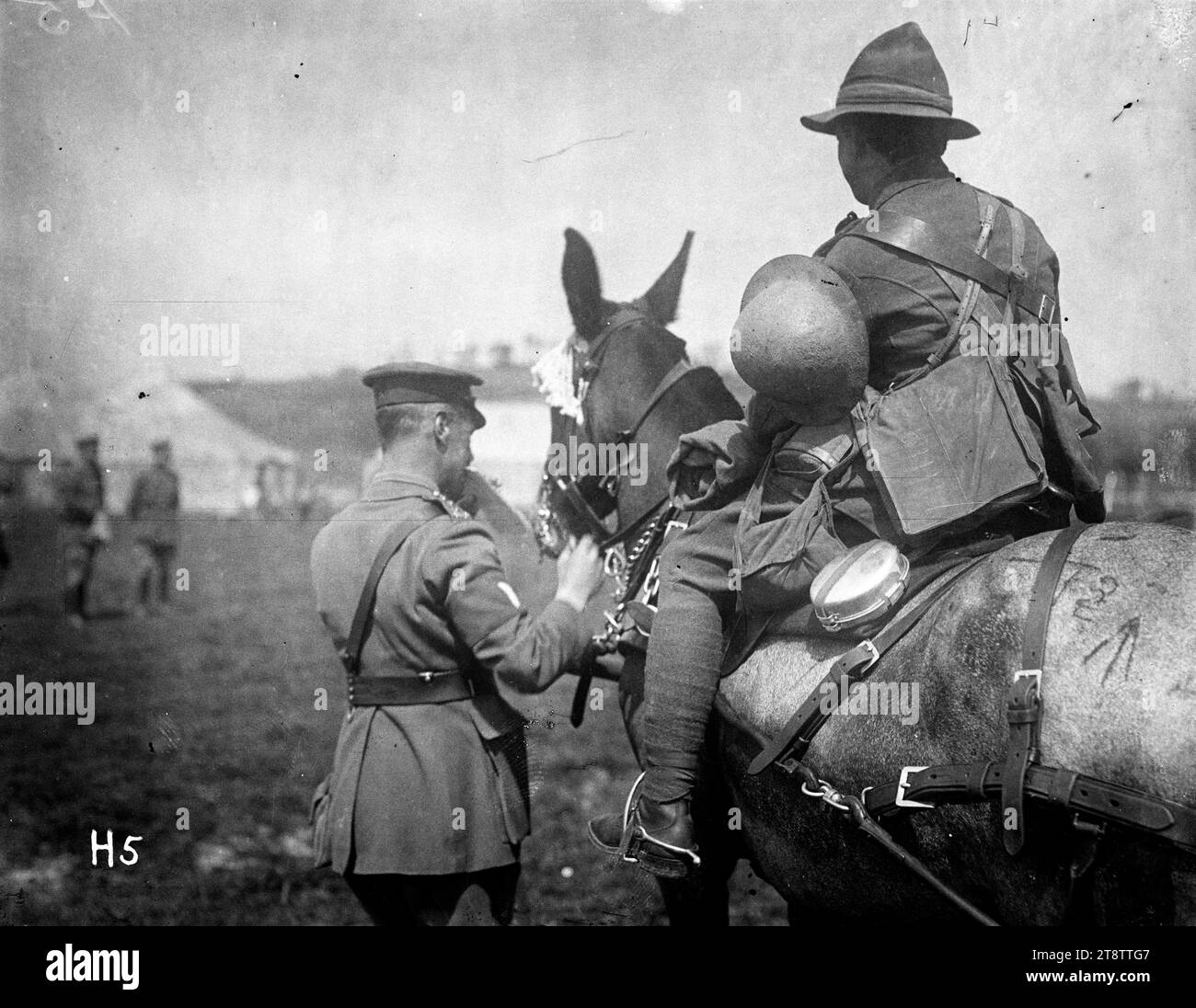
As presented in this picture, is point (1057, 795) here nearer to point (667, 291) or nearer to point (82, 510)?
point (667, 291)

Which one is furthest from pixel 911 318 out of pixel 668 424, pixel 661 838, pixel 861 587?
pixel 661 838

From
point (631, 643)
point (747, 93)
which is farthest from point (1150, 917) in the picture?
point (747, 93)

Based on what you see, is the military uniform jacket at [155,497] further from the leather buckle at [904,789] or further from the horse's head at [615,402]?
the leather buckle at [904,789]

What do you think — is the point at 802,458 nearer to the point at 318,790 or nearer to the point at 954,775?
the point at 954,775

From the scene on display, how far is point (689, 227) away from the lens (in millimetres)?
4730

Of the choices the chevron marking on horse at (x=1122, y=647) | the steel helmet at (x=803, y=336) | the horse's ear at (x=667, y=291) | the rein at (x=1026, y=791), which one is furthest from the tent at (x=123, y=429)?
the chevron marking on horse at (x=1122, y=647)

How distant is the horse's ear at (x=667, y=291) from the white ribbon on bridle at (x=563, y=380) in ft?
1.31

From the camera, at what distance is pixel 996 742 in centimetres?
268

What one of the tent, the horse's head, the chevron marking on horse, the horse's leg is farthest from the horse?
the tent

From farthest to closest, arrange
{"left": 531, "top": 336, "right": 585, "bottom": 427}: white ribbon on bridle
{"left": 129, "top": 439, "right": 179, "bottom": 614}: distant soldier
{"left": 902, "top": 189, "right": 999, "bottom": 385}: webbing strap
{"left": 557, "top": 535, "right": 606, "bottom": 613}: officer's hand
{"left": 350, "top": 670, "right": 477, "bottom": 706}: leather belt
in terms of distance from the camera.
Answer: {"left": 129, "top": 439, "right": 179, "bottom": 614}: distant soldier → {"left": 531, "top": 336, "right": 585, "bottom": 427}: white ribbon on bridle → {"left": 557, "top": 535, "right": 606, "bottom": 613}: officer's hand → {"left": 350, "top": 670, "right": 477, "bottom": 706}: leather belt → {"left": 902, "top": 189, "right": 999, "bottom": 385}: webbing strap

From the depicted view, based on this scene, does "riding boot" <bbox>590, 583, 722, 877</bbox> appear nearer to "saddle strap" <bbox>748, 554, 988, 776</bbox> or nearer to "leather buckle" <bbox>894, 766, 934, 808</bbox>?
"saddle strap" <bbox>748, 554, 988, 776</bbox>

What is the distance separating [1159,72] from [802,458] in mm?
2463

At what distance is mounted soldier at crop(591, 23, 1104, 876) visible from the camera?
3.16 metres

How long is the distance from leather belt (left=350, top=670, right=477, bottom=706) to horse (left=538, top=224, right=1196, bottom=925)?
1107 mm
